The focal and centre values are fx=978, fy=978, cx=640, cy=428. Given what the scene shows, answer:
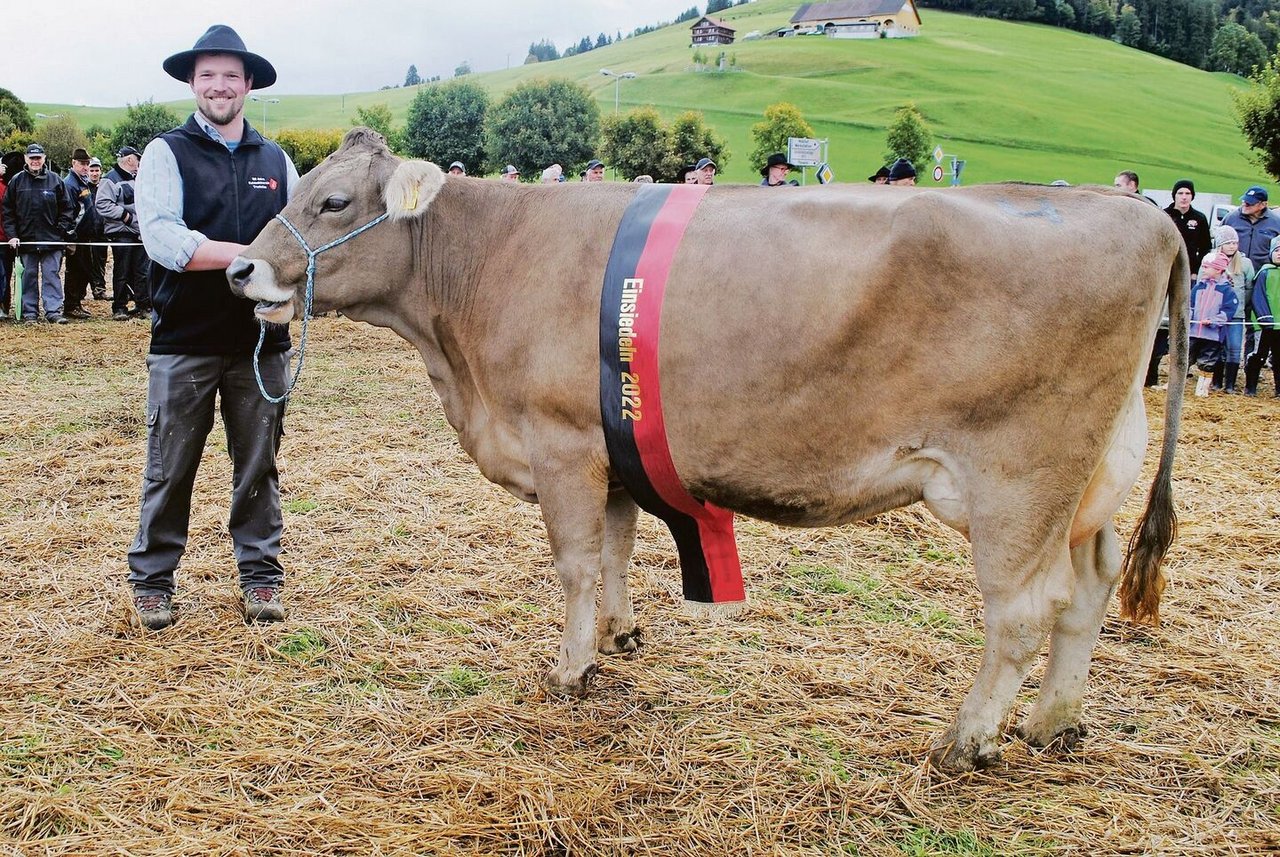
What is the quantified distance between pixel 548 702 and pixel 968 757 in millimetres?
1718

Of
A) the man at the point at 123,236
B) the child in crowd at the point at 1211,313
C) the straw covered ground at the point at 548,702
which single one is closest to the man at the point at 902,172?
the child in crowd at the point at 1211,313

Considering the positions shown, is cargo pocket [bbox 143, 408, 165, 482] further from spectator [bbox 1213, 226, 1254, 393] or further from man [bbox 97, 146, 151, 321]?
man [bbox 97, 146, 151, 321]

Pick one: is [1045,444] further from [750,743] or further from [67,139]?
[67,139]

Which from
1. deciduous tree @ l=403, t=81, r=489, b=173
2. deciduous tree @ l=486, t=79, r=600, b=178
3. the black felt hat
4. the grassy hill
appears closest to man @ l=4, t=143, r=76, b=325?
the black felt hat

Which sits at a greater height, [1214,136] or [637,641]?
[1214,136]

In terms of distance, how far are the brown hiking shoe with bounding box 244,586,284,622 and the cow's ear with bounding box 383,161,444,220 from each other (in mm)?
2086

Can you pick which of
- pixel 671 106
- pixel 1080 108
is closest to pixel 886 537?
pixel 671 106

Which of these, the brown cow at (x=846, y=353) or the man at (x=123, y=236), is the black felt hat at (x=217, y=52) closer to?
the brown cow at (x=846, y=353)

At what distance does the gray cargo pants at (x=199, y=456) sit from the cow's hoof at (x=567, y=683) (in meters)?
1.70

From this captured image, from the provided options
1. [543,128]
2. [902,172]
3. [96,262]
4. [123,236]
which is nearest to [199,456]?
[902,172]

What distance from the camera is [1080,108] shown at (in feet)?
257

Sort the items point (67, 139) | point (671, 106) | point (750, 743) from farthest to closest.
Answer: point (671, 106) < point (67, 139) < point (750, 743)

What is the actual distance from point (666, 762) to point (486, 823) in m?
0.75

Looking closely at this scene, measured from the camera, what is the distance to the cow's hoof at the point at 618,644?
15.4 ft
